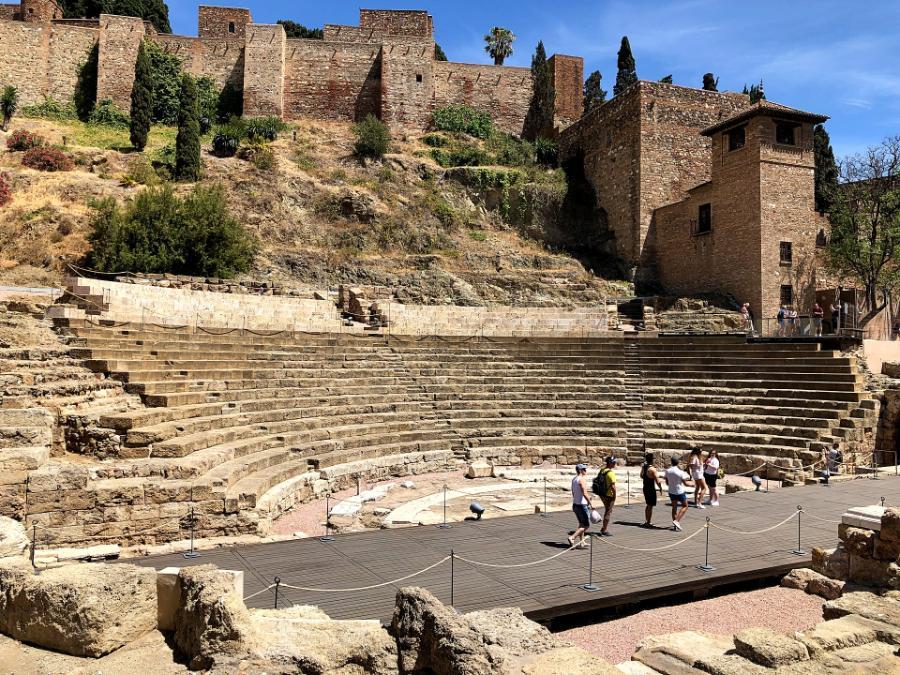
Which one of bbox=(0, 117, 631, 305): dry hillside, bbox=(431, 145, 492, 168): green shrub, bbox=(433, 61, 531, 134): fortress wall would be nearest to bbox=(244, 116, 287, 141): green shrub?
bbox=(0, 117, 631, 305): dry hillside

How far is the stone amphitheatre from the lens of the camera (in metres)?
4.88

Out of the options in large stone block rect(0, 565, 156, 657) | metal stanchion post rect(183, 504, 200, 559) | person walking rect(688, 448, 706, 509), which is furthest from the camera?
person walking rect(688, 448, 706, 509)

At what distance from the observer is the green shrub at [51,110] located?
36.8 metres

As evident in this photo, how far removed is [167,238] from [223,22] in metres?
27.4

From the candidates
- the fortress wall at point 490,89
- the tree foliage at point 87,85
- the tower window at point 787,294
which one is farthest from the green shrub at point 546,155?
the tree foliage at point 87,85

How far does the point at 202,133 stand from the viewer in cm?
3628

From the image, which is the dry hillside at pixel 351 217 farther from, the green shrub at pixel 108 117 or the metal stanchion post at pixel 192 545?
the metal stanchion post at pixel 192 545

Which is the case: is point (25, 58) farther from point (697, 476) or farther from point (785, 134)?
point (697, 476)

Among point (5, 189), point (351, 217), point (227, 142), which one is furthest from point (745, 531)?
point (227, 142)

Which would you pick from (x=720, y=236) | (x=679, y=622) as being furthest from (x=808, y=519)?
(x=720, y=236)

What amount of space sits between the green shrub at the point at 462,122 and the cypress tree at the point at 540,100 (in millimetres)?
2985

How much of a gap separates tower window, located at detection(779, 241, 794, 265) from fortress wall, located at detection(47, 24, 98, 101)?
3905 cm

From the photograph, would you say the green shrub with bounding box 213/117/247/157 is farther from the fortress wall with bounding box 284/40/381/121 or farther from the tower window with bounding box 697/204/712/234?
the tower window with bounding box 697/204/712/234

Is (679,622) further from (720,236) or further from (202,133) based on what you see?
(202,133)
